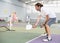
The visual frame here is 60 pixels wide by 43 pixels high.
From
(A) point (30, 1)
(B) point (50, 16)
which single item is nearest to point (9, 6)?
(A) point (30, 1)

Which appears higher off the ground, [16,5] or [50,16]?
[16,5]

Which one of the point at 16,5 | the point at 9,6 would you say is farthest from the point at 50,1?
the point at 9,6

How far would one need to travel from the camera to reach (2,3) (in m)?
21.5

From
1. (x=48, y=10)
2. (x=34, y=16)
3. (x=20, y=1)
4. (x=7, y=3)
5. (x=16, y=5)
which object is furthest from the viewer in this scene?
(x=34, y=16)

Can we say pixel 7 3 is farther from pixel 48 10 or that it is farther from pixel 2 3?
pixel 48 10

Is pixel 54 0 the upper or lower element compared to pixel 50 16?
upper

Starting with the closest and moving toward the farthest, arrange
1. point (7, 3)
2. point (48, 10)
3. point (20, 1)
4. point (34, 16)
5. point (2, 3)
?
1. point (48, 10)
2. point (2, 3)
3. point (7, 3)
4. point (20, 1)
5. point (34, 16)

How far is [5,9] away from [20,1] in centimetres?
772

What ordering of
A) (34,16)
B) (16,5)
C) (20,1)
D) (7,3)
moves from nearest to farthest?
(7,3)
(16,5)
(20,1)
(34,16)

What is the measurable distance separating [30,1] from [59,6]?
489 centimetres

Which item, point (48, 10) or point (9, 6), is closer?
point (48, 10)

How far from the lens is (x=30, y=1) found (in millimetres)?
31500

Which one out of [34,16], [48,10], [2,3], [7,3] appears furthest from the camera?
[34,16]

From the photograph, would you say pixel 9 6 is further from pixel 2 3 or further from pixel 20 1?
pixel 20 1
